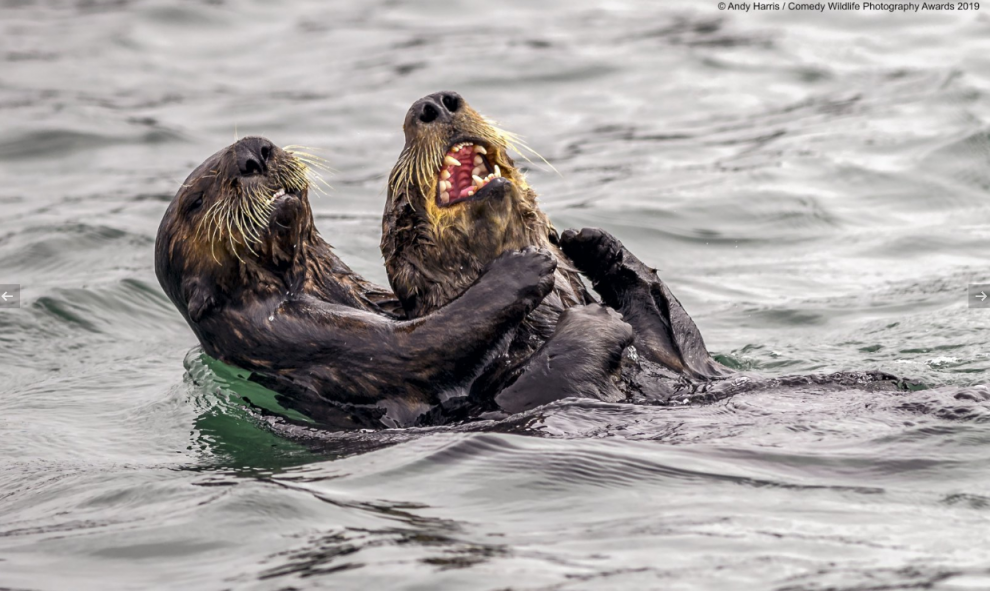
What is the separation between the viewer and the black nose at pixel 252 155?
5738mm

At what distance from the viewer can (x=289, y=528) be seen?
433 centimetres

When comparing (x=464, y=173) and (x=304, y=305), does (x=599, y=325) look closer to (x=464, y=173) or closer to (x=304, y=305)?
(x=464, y=173)

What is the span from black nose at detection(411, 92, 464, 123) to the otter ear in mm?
1197

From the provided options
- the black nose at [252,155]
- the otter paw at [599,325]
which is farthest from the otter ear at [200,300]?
the otter paw at [599,325]

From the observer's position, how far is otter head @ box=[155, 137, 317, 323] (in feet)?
18.4

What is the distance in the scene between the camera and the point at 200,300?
18.4 ft

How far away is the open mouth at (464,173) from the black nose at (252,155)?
877 mm

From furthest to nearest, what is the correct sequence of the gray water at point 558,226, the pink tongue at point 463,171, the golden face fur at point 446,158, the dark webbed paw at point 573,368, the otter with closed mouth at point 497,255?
1. the pink tongue at point 463,171
2. the golden face fur at point 446,158
3. the otter with closed mouth at point 497,255
4. the dark webbed paw at point 573,368
5. the gray water at point 558,226

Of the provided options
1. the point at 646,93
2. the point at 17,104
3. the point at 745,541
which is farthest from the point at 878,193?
the point at 17,104

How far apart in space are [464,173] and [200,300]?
127cm

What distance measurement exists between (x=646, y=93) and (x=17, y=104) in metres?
6.44

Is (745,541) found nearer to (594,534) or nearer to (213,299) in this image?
(594,534)

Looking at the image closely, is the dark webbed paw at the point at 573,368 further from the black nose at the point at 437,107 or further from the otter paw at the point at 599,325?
the black nose at the point at 437,107

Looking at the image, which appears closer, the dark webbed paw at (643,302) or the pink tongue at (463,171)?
the pink tongue at (463,171)
